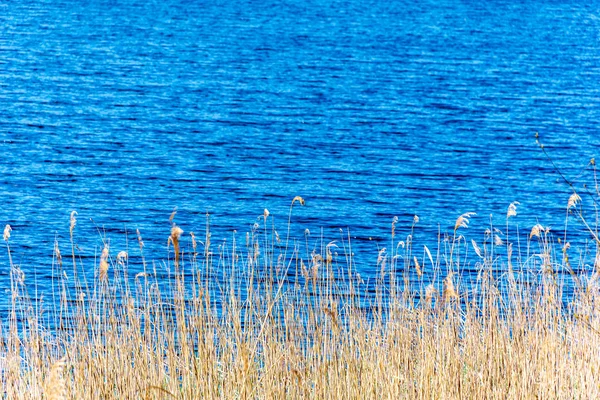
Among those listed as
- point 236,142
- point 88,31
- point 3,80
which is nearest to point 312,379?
A: point 236,142

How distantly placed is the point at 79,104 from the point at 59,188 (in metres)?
7.72

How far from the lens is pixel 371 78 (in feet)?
99.2

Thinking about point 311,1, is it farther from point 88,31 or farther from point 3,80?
point 3,80

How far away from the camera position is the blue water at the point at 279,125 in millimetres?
16469

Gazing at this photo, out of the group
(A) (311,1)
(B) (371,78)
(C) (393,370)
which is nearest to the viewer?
(C) (393,370)

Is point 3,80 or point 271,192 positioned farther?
point 3,80

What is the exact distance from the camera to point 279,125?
78.0 ft

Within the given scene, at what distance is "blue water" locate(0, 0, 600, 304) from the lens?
54.0 feet

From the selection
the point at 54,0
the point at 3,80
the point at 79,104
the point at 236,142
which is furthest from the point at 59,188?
the point at 54,0

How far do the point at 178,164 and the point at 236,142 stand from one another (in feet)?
7.82

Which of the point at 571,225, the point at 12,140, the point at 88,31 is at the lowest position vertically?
the point at 571,225

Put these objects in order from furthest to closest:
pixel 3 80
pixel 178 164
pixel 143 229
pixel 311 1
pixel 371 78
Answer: pixel 311 1 < pixel 371 78 < pixel 3 80 < pixel 178 164 < pixel 143 229

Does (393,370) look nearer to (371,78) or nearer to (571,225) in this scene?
(571,225)

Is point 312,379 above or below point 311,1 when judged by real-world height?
below
